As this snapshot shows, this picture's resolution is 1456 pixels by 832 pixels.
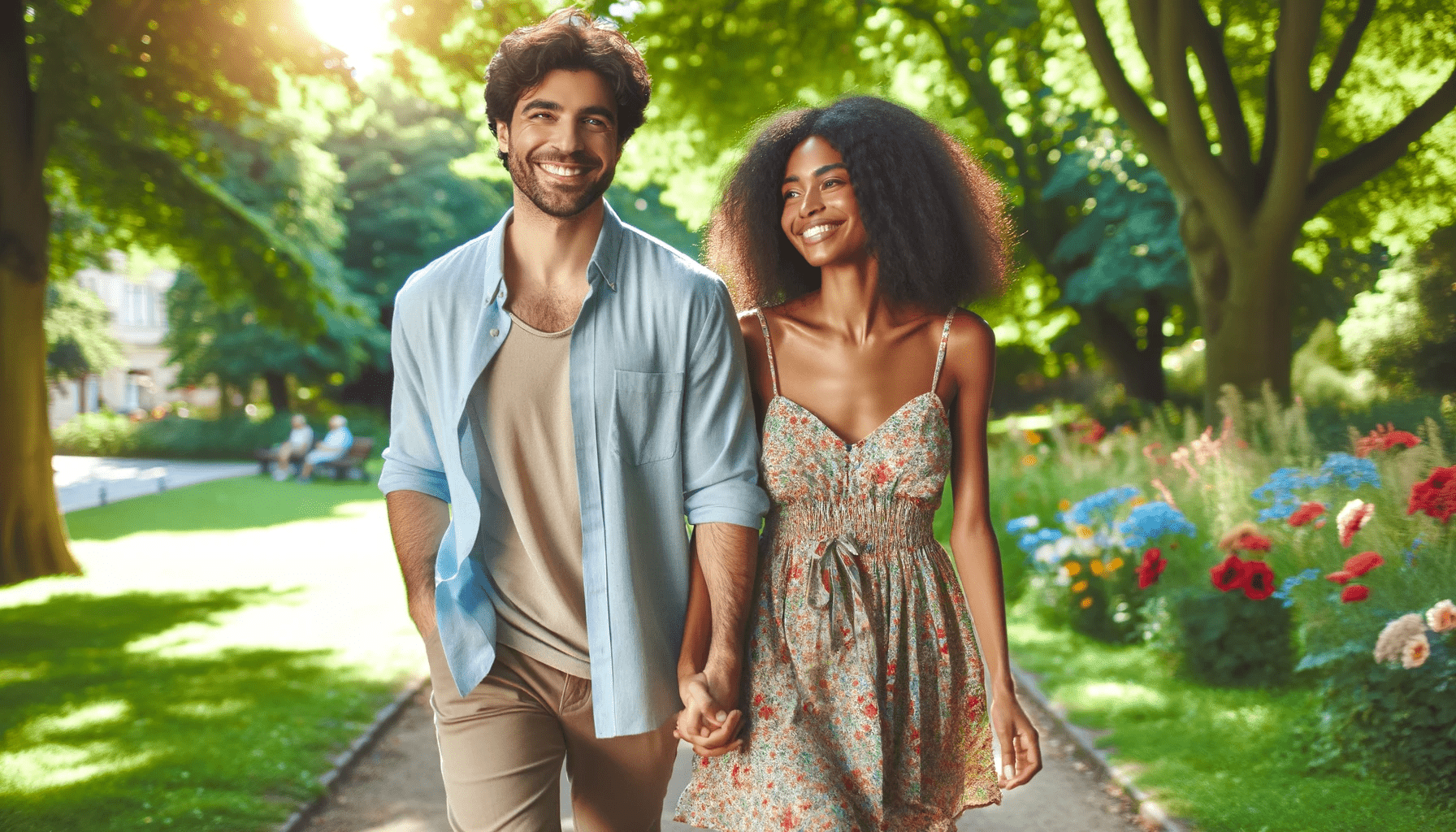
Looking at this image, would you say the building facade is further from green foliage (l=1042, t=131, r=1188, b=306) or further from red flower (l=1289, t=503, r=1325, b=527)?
red flower (l=1289, t=503, r=1325, b=527)

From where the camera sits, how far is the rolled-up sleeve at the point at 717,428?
288 centimetres

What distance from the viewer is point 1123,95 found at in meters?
11.1

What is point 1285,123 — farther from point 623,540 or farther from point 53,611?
point 53,611

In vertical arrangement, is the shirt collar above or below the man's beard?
below

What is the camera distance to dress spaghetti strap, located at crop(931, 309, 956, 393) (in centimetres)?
307

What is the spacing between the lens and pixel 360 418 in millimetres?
39688

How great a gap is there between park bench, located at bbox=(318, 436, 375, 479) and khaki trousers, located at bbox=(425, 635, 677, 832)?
27793 mm

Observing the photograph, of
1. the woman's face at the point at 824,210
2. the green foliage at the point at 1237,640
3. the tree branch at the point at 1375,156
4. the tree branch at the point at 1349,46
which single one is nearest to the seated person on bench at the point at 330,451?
the tree branch at the point at 1375,156

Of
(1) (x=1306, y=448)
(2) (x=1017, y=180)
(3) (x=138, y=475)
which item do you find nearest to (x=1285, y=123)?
(1) (x=1306, y=448)

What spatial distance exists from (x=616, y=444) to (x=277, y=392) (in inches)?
1569

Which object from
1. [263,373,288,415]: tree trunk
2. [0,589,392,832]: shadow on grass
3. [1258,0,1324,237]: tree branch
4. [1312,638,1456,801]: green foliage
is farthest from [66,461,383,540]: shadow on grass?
[1312,638,1456,801]: green foliage

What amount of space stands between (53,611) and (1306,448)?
10.1 metres

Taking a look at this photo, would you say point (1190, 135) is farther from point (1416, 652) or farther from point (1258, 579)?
point (1416, 652)

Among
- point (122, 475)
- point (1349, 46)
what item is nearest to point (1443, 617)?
point (1349, 46)
